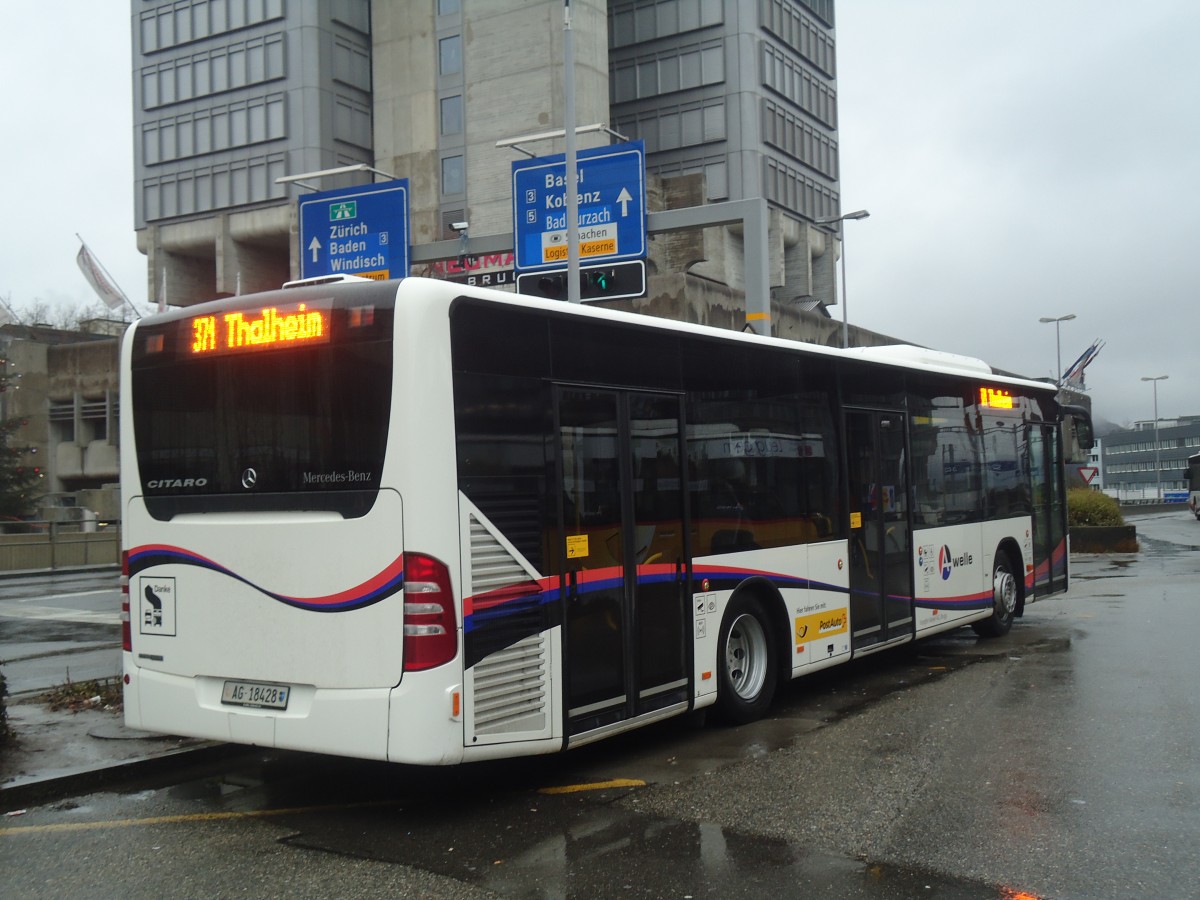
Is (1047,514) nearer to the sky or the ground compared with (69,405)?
nearer to the ground

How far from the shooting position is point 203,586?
7.43 meters

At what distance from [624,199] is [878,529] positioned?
870 cm

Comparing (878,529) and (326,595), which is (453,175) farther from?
(326,595)

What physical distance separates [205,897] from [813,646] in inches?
232

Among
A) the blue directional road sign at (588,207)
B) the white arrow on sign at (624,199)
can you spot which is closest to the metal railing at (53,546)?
the blue directional road sign at (588,207)

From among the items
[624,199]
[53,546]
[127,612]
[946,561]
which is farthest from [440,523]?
[53,546]

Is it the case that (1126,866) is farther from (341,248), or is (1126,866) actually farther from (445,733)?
(341,248)

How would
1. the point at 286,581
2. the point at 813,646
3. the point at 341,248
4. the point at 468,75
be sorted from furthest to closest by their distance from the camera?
the point at 468,75, the point at 341,248, the point at 813,646, the point at 286,581

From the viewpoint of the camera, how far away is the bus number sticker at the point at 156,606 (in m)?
7.60

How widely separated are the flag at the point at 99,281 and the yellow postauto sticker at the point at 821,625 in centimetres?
5252

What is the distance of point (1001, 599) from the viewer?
1422cm

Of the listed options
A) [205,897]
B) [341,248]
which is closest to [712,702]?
[205,897]

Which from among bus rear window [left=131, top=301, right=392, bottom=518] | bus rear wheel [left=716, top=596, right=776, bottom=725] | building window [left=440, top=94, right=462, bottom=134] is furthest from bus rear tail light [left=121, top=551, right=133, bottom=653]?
building window [left=440, top=94, right=462, bottom=134]

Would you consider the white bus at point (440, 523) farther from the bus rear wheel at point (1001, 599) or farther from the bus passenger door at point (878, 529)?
the bus rear wheel at point (1001, 599)
